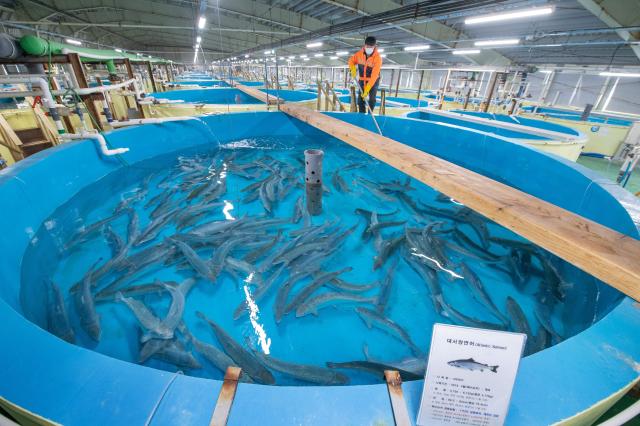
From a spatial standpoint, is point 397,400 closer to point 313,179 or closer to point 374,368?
point 374,368

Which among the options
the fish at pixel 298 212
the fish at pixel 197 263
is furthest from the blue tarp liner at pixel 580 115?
the fish at pixel 197 263

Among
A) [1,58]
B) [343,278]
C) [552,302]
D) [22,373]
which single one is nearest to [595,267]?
[552,302]

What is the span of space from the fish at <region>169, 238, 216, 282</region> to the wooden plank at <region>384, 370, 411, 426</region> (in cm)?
205

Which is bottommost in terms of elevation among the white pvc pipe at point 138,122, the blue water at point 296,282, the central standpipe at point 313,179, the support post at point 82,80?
the blue water at point 296,282

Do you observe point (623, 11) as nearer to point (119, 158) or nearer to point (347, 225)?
point (347, 225)

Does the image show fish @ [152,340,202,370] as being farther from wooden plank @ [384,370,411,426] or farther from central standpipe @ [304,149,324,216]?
central standpipe @ [304,149,324,216]

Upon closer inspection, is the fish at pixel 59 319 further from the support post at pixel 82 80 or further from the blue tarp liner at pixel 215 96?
the blue tarp liner at pixel 215 96

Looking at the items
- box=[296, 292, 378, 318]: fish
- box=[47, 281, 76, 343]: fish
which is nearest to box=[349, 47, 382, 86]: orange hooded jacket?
box=[296, 292, 378, 318]: fish

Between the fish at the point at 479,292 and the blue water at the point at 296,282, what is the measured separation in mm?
40

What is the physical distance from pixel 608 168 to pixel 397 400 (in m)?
11.7

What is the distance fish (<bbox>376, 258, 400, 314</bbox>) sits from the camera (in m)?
2.44

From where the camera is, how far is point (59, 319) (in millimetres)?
2156

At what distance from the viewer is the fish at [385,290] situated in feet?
8.01

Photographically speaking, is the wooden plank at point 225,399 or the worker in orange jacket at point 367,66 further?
the worker in orange jacket at point 367,66
